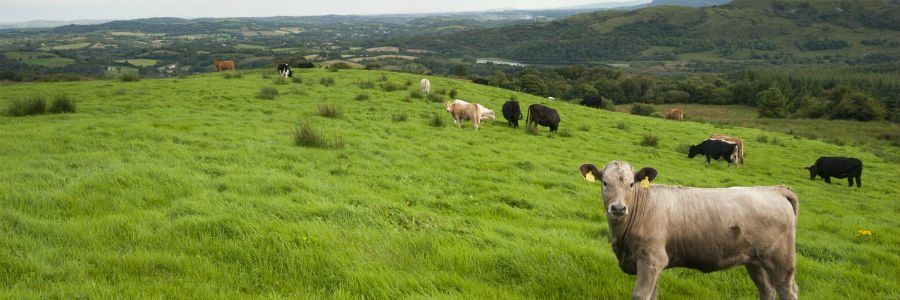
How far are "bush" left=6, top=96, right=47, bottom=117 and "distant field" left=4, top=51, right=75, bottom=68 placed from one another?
342ft

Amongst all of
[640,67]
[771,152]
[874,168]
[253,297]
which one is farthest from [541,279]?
[640,67]

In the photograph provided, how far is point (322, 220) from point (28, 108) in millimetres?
16017

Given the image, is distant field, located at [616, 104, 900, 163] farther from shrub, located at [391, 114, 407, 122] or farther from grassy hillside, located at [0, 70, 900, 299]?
shrub, located at [391, 114, 407, 122]

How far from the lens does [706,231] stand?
530 centimetres

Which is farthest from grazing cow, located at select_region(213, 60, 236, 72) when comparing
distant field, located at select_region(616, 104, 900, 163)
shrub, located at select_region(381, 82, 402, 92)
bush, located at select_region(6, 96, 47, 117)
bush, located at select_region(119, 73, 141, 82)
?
distant field, located at select_region(616, 104, 900, 163)

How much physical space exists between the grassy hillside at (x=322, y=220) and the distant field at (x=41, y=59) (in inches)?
4312

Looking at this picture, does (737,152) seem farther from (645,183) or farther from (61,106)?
(61,106)

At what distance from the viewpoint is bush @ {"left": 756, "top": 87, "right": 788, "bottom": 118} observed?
65750mm

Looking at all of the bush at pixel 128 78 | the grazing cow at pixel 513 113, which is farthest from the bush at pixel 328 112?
the bush at pixel 128 78

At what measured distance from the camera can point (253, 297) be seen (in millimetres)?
4562

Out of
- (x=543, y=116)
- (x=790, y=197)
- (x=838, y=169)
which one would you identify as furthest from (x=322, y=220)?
(x=838, y=169)

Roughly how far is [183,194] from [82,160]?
3.51 meters

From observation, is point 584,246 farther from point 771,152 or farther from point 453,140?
point 771,152

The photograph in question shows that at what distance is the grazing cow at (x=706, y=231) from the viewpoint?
5.24m
